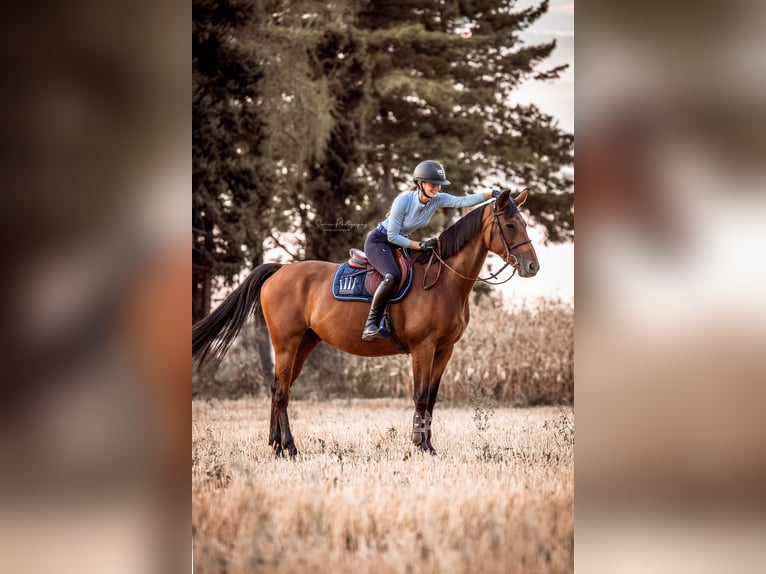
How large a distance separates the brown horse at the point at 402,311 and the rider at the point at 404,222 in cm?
14

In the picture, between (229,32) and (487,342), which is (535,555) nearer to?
(487,342)

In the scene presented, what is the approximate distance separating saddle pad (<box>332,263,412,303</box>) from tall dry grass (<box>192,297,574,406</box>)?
2833mm

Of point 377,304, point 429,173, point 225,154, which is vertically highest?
point 225,154

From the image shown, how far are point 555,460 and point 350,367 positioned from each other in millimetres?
3505

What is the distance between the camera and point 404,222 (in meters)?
5.20

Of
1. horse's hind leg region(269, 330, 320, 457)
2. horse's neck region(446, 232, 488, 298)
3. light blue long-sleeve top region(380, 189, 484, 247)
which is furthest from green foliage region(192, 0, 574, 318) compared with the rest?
light blue long-sleeve top region(380, 189, 484, 247)

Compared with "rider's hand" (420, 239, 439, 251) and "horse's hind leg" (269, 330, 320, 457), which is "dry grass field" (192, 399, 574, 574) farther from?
"rider's hand" (420, 239, 439, 251)

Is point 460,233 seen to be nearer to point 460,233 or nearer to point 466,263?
point 460,233

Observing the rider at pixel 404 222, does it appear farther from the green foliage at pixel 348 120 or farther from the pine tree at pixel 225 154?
the pine tree at pixel 225 154

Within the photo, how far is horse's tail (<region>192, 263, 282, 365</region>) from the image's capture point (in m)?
5.50

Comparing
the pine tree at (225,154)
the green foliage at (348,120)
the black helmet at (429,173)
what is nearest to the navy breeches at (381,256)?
the black helmet at (429,173)

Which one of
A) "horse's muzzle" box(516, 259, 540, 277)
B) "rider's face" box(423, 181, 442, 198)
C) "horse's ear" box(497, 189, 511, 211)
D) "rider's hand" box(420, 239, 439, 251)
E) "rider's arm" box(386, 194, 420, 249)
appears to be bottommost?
"horse's muzzle" box(516, 259, 540, 277)

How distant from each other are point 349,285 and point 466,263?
2.78ft

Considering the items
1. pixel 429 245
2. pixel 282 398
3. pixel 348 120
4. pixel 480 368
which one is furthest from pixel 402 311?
pixel 348 120
